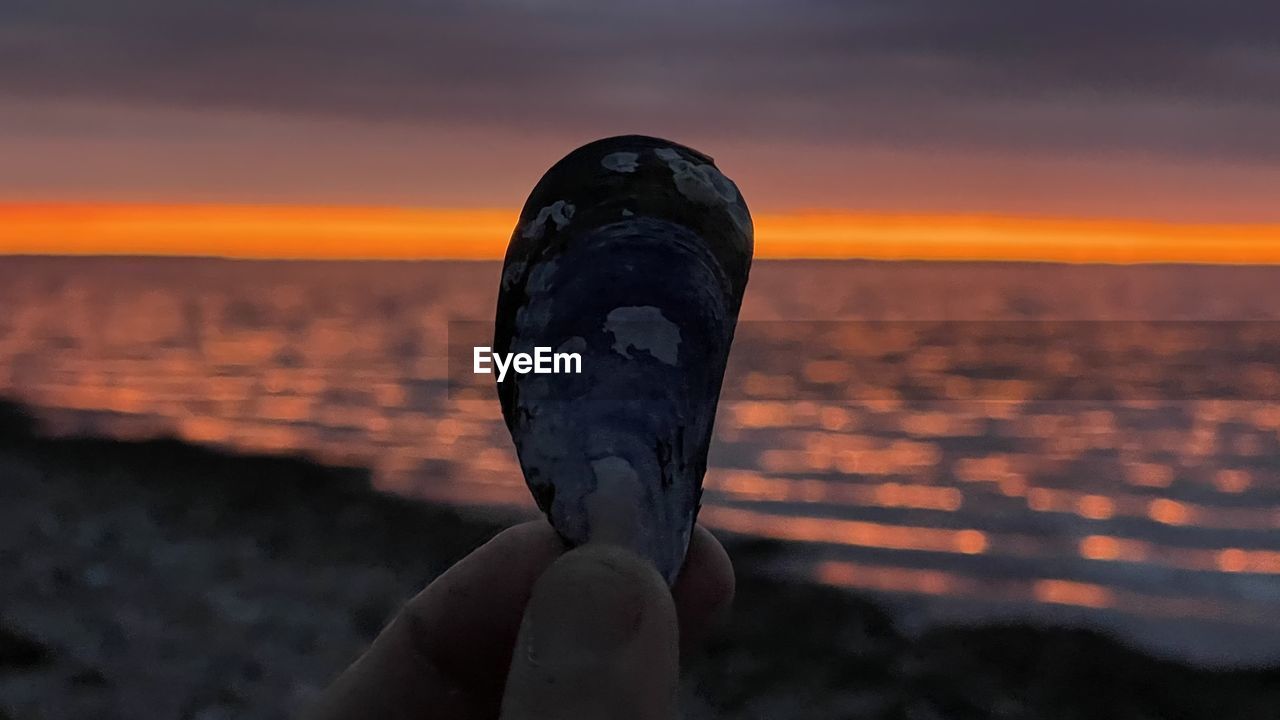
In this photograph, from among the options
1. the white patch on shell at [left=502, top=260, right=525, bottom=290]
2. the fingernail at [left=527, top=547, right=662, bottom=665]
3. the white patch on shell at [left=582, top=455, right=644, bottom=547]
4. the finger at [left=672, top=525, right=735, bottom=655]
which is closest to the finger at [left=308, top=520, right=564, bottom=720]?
the finger at [left=672, top=525, right=735, bottom=655]

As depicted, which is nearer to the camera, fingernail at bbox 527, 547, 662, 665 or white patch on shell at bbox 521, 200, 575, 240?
fingernail at bbox 527, 547, 662, 665

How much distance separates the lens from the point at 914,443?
617 inches

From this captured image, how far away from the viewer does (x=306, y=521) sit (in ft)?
29.9

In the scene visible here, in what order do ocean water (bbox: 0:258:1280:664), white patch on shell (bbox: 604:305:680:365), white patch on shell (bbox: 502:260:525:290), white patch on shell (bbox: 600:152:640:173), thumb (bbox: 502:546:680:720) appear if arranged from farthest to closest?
ocean water (bbox: 0:258:1280:664)
white patch on shell (bbox: 600:152:640:173)
white patch on shell (bbox: 502:260:525:290)
white patch on shell (bbox: 604:305:680:365)
thumb (bbox: 502:546:680:720)

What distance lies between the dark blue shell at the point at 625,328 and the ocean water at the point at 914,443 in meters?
5.36

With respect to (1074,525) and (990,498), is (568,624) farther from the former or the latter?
(990,498)

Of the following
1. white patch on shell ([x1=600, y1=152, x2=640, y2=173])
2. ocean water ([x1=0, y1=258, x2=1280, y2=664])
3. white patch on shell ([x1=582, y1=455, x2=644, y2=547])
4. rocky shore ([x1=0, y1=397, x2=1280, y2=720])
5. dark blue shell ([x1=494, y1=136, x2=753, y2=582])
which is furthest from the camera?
ocean water ([x1=0, y1=258, x2=1280, y2=664])

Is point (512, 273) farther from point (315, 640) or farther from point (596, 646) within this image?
point (315, 640)

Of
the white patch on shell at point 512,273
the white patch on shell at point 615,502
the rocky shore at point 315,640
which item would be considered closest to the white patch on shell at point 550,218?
the white patch on shell at point 512,273

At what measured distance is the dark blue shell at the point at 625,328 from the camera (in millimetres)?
2121

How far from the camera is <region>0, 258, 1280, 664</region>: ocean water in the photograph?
27.1ft

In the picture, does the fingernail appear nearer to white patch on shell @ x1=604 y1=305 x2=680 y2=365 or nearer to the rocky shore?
white patch on shell @ x1=604 y1=305 x2=680 y2=365

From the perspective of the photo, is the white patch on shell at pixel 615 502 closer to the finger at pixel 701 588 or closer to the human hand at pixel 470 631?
the human hand at pixel 470 631

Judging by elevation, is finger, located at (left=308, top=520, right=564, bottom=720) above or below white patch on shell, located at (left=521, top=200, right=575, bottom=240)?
below
